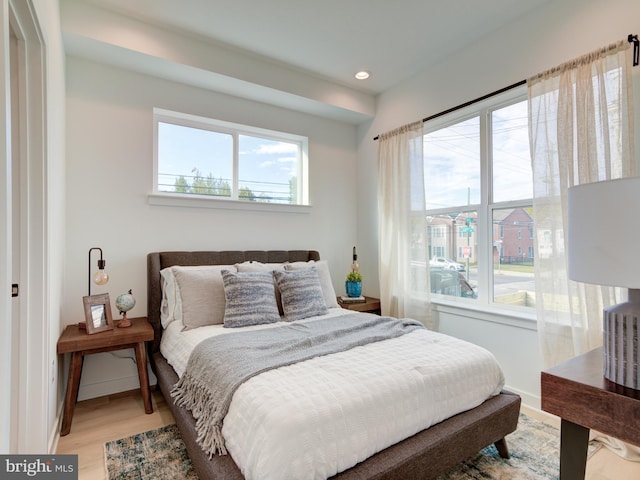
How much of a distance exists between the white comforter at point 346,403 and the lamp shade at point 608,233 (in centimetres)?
79

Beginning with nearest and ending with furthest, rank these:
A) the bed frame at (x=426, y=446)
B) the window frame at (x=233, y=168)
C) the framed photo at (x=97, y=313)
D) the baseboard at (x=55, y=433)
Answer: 1. the bed frame at (x=426, y=446)
2. the baseboard at (x=55, y=433)
3. the framed photo at (x=97, y=313)
4. the window frame at (x=233, y=168)

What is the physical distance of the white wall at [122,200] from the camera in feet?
8.36

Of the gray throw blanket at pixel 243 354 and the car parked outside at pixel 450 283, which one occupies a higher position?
the car parked outside at pixel 450 283

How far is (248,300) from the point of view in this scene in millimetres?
2412

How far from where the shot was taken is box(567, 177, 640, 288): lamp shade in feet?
3.42

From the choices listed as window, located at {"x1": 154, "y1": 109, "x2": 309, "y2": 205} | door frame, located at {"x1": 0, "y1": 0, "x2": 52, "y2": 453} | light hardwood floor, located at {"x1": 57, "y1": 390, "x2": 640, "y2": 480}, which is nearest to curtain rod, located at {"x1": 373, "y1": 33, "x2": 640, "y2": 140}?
window, located at {"x1": 154, "y1": 109, "x2": 309, "y2": 205}

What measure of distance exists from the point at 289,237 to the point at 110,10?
7.62ft

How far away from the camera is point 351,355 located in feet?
5.65

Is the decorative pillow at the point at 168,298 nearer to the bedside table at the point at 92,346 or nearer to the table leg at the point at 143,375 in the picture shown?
the bedside table at the point at 92,346

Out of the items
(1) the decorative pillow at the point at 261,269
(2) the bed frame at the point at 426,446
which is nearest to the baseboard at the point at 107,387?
(2) the bed frame at the point at 426,446

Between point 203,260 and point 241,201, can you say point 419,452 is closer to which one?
point 203,260

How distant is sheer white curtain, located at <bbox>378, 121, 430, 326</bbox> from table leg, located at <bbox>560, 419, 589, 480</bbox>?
1874mm

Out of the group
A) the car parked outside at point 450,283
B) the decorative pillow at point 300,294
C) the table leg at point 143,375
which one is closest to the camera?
the table leg at point 143,375

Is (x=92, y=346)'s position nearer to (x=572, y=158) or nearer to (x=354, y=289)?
(x=354, y=289)
